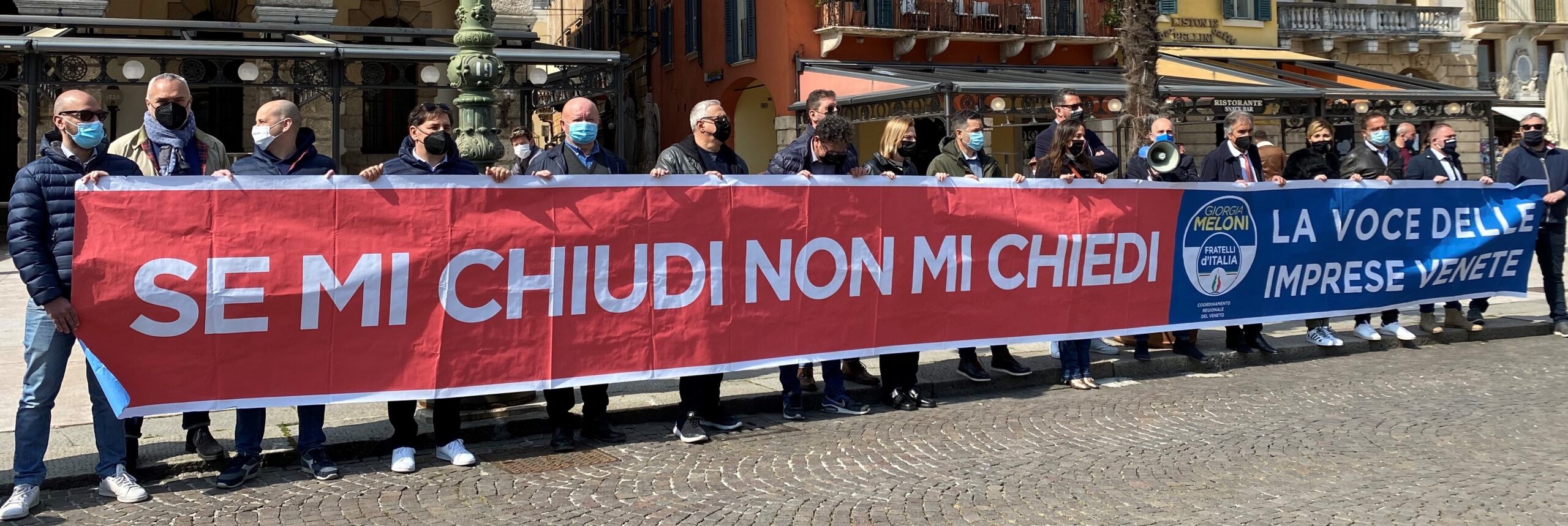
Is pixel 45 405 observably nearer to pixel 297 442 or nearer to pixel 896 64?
pixel 297 442

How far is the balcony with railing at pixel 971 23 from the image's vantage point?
23969 mm

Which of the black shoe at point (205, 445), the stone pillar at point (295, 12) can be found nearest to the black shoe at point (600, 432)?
the black shoe at point (205, 445)

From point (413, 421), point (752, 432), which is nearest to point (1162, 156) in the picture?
point (752, 432)

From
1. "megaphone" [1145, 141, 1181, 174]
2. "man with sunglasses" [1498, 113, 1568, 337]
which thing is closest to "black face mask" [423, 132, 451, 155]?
"megaphone" [1145, 141, 1181, 174]

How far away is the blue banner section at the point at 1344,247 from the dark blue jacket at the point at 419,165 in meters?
5.14

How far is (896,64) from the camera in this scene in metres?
24.5

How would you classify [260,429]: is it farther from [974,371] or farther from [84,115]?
[974,371]

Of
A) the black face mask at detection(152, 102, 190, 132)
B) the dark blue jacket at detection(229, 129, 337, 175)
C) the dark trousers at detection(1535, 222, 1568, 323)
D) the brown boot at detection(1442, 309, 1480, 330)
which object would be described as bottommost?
the brown boot at detection(1442, 309, 1480, 330)

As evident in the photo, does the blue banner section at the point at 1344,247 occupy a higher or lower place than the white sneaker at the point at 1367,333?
higher

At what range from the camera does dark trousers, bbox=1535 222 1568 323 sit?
10867 mm

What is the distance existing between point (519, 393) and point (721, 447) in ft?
4.53

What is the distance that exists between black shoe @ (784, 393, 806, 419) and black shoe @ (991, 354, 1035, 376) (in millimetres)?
1817

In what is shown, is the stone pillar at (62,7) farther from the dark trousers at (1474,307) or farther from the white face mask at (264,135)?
the dark trousers at (1474,307)

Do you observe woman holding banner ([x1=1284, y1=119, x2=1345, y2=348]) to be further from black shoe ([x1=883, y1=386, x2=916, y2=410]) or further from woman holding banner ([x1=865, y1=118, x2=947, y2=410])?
black shoe ([x1=883, y1=386, x2=916, y2=410])
